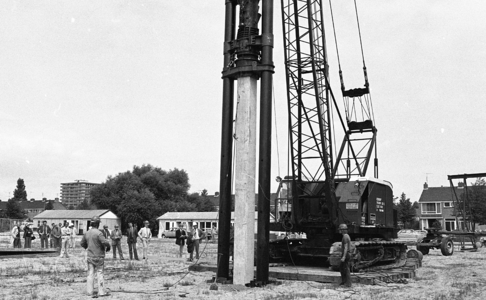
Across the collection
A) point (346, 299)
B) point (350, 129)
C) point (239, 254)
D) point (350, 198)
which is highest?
point (350, 129)

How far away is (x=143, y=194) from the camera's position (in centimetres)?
6875

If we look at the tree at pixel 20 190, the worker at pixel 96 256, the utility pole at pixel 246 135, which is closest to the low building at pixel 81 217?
the utility pole at pixel 246 135

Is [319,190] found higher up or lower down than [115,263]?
higher up

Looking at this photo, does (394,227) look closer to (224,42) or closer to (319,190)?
(319,190)

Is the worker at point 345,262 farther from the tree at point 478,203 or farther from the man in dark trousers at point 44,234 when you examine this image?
the tree at point 478,203

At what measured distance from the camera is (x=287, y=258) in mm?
19828

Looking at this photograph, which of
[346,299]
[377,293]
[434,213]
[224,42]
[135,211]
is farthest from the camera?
[434,213]

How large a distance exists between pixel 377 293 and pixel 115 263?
11.9 meters

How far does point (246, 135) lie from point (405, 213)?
67816 millimetres

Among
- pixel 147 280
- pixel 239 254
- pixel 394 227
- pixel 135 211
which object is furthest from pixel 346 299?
pixel 135 211

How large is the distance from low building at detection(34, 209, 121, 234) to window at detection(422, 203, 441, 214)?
4377 centimetres

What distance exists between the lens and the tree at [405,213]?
76.8 m

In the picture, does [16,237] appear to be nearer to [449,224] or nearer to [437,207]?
[449,224]

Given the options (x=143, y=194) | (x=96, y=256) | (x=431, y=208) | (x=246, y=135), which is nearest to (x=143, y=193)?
(x=143, y=194)
